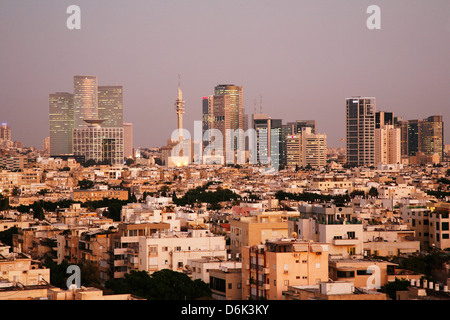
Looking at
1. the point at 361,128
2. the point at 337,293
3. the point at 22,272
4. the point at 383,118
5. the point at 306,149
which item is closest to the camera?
the point at 337,293

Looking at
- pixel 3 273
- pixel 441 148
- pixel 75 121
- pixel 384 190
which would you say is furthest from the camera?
pixel 75 121

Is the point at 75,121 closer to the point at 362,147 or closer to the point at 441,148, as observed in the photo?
the point at 362,147

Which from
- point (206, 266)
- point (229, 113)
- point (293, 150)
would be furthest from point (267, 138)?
point (206, 266)

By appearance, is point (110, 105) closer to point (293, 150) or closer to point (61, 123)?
point (61, 123)

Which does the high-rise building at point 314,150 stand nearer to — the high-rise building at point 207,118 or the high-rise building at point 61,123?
the high-rise building at point 207,118
